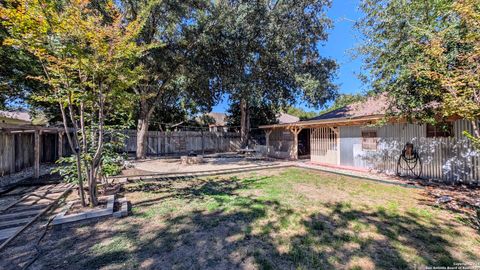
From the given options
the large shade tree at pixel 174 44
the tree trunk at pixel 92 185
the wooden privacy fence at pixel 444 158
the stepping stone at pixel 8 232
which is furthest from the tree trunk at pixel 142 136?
the wooden privacy fence at pixel 444 158

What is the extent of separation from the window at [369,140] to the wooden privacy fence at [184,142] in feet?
32.6

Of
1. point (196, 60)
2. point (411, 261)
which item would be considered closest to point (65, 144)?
point (196, 60)

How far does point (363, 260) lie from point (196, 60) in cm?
1111

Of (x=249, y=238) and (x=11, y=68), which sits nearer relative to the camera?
(x=249, y=238)

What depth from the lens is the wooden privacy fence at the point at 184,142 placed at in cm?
1490

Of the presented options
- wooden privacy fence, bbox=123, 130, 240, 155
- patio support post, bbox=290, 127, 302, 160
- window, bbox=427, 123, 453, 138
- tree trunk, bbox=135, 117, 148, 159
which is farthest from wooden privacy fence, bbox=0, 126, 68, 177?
window, bbox=427, 123, 453, 138

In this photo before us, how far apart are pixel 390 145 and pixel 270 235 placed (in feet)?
24.4

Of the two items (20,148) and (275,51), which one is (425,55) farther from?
(20,148)

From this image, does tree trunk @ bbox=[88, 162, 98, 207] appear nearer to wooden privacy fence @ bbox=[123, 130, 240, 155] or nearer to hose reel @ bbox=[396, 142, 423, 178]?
hose reel @ bbox=[396, 142, 423, 178]

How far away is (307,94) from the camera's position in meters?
12.4

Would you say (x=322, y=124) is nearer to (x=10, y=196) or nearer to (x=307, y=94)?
(x=307, y=94)

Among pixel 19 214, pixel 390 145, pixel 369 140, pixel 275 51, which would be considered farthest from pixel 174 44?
pixel 390 145

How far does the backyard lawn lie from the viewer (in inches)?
97.2

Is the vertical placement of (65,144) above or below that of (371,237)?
above
